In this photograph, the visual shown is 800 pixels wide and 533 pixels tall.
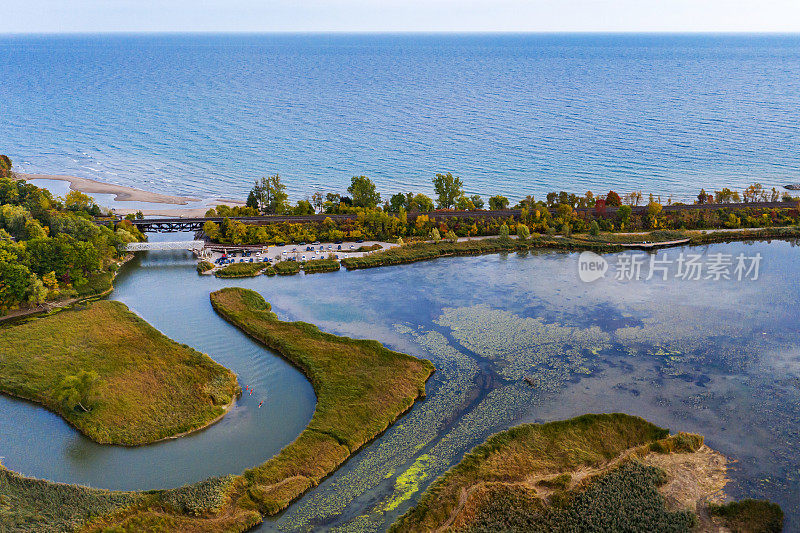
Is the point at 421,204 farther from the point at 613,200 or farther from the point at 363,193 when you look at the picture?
the point at 613,200

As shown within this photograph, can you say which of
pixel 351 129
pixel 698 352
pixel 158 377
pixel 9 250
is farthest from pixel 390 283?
pixel 351 129

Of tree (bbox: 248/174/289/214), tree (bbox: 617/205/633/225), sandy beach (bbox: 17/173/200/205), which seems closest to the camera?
tree (bbox: 617/205/633/225)

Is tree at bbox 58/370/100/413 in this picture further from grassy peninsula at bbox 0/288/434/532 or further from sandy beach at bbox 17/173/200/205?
sandy beach at bbox 17/173/200/205

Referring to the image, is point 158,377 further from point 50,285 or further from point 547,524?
point 547,524

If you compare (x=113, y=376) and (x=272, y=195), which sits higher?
(x=272, y=195)

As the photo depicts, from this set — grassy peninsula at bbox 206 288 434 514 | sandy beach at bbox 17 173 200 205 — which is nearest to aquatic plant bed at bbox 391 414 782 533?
grassy peninsula at bbox 206 288 434 514

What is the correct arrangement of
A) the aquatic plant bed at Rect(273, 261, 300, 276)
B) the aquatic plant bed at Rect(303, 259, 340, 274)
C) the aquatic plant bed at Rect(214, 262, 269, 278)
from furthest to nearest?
the aquatic plant bed at Rect(303, 259, 340, 274), the aquatic plant bed at Rect(273, 261, 300, 276), the aquatic plant bed at Rect(214, 262, 269, 278)

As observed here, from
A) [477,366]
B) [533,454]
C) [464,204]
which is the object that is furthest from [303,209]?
[533,454]

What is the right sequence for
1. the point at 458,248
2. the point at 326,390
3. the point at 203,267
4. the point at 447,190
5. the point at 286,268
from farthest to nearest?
the point at 447,190 → the point at 458,248 → the point at 203,267 → the point at 286,268 → the point at 326,390
